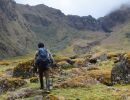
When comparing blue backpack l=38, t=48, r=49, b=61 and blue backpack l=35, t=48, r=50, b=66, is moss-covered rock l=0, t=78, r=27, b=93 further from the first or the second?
blue backpack l=38, t=48, r=49, b=61

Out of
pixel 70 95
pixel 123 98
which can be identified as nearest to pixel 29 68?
pixel 70 95

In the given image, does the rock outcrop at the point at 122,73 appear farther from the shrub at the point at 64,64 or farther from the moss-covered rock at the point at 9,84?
the shrub at the point at 64,64

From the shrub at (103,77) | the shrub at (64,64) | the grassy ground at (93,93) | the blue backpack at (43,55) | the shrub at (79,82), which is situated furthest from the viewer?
the shrub at (64,64)

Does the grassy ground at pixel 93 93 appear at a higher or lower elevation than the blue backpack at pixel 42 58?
lower

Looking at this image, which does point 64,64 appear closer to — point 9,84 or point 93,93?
point 9,84

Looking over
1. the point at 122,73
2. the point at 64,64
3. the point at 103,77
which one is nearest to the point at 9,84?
the point at 103,77

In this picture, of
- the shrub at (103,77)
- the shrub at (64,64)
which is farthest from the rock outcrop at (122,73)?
the shrub at (64,64)

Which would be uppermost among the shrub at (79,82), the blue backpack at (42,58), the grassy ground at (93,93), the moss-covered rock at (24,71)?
the blue backpack at (42,58)

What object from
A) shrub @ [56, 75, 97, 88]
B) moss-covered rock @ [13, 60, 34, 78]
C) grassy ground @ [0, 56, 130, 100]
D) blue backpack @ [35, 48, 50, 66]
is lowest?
grassy ground @ [0, 56, 130, 100]

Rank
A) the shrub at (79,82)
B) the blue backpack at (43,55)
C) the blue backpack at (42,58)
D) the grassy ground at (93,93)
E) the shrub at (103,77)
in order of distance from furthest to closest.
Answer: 1. the shrub at (103,77)
2. the shrub at (79,82)
3. the blue backpack at (43,55)
4. the blue backpack at (42,58)
5. the grassy ground at (93,93)

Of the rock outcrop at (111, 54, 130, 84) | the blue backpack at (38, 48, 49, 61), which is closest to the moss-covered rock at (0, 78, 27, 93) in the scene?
the blue backpack at (38, 48, 49, 61)

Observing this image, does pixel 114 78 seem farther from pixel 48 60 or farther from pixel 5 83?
pixel 5 83

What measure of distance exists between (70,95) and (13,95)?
15.5ft

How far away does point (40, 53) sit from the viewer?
28.2 m
